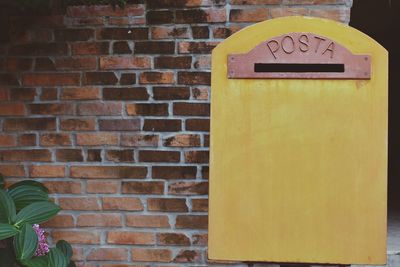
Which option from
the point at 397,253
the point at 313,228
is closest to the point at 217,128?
the point at 313,228

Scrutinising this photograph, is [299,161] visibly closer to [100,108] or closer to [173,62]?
[173,62]

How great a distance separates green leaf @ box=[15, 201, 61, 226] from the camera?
7.33 ft

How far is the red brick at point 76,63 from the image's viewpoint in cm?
267

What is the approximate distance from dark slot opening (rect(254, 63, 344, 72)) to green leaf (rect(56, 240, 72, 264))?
127 centimetres

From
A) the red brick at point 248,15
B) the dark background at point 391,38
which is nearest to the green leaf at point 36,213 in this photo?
the red brick at point 248,15

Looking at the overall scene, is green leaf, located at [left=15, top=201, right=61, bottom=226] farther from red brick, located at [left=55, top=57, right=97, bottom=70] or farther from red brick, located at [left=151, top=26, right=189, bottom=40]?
red brick, located at [left=151, top=26, right=189, bottom=40]

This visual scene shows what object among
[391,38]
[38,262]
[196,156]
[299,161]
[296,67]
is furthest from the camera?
[391,38]

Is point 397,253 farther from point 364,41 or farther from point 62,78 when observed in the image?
point 62,78

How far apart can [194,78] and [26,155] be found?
935mm

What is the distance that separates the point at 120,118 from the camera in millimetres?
2662

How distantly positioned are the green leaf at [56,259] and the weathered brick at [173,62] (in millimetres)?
987

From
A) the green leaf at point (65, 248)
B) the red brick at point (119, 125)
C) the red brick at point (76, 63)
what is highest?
the red brick at point (76, 63)

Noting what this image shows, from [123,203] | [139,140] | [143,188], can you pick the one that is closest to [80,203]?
[123,203]

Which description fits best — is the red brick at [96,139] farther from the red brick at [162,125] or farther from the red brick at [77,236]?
the red brick at [77,236]
